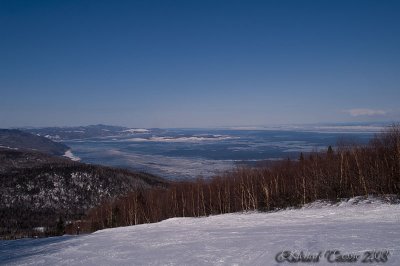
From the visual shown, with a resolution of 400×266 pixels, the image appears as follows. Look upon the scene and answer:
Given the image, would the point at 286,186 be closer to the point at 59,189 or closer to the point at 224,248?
the point at 224,248

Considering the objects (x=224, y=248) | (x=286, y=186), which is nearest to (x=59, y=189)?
(x=286, y=186)

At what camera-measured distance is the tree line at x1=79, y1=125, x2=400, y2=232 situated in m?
30.1

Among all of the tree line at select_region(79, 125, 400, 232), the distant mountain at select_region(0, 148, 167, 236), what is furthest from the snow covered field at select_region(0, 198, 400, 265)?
the distant mountain at select_region(0, 148, 167, 236)

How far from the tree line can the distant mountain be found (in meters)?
60.8

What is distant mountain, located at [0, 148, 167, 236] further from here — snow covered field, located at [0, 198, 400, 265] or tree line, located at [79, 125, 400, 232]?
snow covered field, located at [0, 198, 400, 265]

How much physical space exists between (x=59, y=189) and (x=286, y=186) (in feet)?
403

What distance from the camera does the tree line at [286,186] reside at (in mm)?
30109

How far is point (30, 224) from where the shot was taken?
376ft

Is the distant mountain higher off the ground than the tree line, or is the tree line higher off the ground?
the tree line

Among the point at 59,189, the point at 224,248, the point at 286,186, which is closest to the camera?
the point at 224,248

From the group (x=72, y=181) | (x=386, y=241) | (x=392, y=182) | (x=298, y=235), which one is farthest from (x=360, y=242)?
(x=72, y=181)

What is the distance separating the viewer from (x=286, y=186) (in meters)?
43.6

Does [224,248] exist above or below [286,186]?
above

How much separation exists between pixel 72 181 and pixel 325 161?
5037 inches
